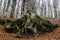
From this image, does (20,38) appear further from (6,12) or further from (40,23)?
(6,12)

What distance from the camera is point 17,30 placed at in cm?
767

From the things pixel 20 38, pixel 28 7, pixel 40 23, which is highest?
pixel 28 7

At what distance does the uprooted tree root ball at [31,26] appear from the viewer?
732 centimetres

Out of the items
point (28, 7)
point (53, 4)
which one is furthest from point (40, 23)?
point (53, 4)

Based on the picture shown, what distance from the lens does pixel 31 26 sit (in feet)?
24.1

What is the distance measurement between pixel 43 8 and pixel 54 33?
11107mm

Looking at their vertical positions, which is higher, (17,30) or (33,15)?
(33,15)

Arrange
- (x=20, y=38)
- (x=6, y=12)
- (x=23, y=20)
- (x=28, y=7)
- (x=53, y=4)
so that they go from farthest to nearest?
(x=53, y=4) → (x=6, y=12) → (x=23, y=20) → (x=28, y=7) → (x=20, y=38)

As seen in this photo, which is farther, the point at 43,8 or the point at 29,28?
the point at 43,8

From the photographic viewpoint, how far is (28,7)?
7.46m

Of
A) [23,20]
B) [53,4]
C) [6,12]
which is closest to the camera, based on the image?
[23,20]

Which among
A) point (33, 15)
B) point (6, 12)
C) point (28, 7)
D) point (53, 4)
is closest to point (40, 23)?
point (33, 15)

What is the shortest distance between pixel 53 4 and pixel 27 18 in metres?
10.5

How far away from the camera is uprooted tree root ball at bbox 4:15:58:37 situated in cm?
732
